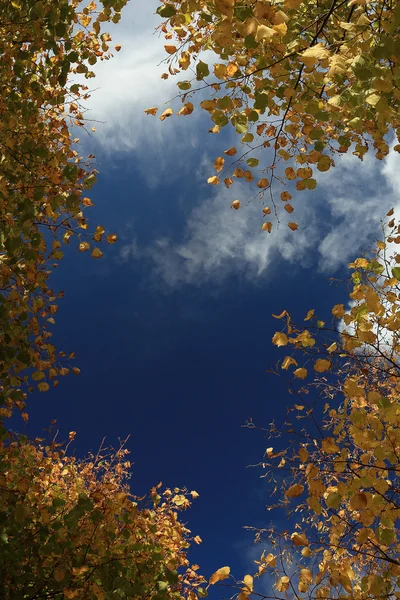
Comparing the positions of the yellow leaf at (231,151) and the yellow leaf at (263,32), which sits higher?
the yellow leaf at (231,151)

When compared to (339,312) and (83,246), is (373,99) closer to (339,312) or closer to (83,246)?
(339,312)

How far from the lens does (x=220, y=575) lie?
3314 millimetres

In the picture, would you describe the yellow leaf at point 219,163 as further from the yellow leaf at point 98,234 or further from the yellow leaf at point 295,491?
the yellow leaf at point 295,491

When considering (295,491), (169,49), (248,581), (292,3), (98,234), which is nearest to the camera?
(292,3)

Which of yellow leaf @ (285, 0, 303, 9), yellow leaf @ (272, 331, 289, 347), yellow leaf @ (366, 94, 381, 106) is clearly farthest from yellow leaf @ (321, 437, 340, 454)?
yellow leaf @ (285, 0, 303, 9)

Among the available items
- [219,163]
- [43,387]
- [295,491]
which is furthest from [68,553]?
[219,163]

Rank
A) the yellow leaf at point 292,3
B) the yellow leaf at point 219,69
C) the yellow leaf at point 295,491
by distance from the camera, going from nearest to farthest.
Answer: the yellow leaf at point 292,3, the yellow leaf at point 295,491, the yellow leaf at point 219,69

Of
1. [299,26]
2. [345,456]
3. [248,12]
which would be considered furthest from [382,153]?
[345,456]

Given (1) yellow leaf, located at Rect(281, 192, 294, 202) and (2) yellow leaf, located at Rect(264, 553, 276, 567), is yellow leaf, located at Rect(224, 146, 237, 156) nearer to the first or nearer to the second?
(1) yellow leaf, located at Rect(281, 192, 294, 202)

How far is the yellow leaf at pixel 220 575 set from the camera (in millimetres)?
3297

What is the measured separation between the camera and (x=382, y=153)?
643cm

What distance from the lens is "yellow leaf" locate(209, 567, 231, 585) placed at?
3297 mm

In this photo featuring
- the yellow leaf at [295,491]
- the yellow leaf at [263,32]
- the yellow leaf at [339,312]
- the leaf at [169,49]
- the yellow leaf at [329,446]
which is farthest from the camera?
the leaf at [169,49]

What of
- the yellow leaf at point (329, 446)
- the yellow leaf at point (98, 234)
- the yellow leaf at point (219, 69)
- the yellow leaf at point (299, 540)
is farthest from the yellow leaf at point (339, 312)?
the yellow leaf at point (98, 234)
